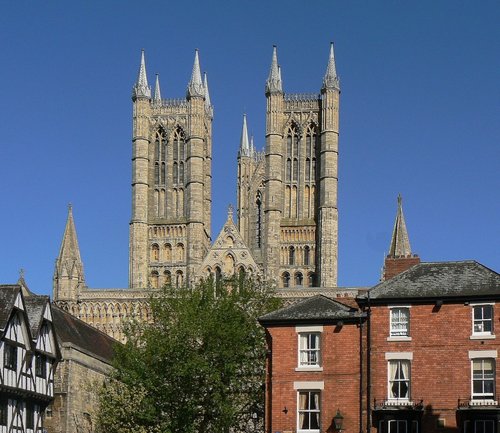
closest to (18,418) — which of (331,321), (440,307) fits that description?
(331,321)

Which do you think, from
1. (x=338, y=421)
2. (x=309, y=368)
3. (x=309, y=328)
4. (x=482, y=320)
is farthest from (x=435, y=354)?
(x=309, y=328)

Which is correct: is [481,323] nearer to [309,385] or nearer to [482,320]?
[482,320]

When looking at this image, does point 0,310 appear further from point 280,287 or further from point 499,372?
point 280,287

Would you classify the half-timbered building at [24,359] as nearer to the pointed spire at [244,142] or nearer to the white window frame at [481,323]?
the white window frame at [481,323]

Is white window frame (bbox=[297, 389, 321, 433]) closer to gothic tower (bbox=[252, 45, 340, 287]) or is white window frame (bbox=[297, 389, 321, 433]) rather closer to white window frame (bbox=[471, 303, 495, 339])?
white window frame (bbox=[471, 303, 495, 339])

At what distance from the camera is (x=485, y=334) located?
1857 inches

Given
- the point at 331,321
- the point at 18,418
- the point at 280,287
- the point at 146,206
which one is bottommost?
the point at 18,418

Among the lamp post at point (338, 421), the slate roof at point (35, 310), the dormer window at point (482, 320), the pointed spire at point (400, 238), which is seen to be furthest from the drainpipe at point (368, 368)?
the pointed spire at point (400, 238)

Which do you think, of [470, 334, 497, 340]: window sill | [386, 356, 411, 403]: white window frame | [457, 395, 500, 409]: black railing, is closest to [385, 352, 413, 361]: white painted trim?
[386, 356, 411, 403]: white window frame

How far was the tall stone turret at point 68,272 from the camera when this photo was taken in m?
119

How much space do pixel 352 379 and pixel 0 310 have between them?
16.2 m

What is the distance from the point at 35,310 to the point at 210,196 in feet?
244

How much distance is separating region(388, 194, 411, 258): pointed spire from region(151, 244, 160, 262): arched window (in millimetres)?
24832

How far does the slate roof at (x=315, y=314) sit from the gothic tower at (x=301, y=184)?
237 ft
